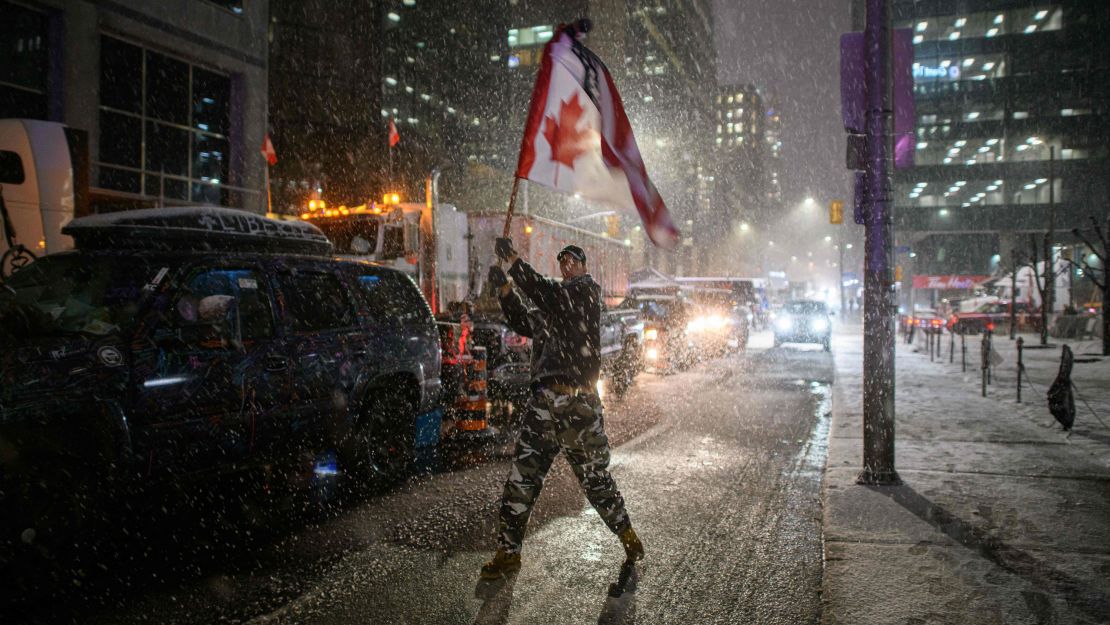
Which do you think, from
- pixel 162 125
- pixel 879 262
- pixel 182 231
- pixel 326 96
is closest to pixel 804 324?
pixel 879 262

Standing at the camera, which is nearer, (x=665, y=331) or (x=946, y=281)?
(x=665, y=331)

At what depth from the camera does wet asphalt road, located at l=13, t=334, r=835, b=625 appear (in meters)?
3.94

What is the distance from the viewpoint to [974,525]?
17.2 ft

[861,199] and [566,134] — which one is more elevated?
[566,134]

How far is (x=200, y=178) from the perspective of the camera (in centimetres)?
1986

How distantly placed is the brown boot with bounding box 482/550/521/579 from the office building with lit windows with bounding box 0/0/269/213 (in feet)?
49.4

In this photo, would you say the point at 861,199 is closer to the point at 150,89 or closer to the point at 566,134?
the point at 566,134

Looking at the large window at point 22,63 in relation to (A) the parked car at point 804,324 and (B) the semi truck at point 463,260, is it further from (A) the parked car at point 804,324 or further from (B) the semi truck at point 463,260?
(A) the parked car at point 804,324

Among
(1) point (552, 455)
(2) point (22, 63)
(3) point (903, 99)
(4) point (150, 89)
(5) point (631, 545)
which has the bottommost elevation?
(5) point (631, 545)

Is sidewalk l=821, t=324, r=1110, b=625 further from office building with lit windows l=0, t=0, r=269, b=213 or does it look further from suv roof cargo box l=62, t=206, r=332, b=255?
office building with lit windows l=0, t=0, r=269, b=213

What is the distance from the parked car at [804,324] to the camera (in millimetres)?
24656

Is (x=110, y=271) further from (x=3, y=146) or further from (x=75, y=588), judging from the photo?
(x=3, y=146)

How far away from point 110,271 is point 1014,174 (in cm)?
6898

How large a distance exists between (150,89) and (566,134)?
17.0 m
